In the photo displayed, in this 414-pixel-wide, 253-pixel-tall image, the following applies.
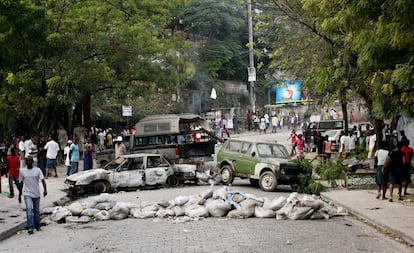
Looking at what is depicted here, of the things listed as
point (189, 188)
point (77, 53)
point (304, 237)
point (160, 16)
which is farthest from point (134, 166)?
point (160, 16)

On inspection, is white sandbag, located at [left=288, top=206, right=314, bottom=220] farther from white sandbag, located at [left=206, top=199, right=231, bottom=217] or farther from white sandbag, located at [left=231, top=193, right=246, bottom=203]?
white sandbag, located at [left=206, top=199, right=231, bottom=217]

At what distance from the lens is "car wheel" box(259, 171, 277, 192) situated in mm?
18578

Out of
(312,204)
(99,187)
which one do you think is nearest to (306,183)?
(312,204)

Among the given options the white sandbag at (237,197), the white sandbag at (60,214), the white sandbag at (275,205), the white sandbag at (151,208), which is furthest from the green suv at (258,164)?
the white sandbag at (60,214)

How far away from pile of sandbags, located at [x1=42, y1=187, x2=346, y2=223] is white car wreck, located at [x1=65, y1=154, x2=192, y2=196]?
4435 mm

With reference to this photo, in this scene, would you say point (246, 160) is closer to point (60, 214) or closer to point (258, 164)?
point (258, 164)

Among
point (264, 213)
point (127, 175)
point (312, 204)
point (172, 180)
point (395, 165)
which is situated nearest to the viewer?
point (312, 204)

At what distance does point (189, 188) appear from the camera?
19.9 meters

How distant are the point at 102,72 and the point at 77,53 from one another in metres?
2.09

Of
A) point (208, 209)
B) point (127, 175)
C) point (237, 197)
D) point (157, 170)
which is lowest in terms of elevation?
point (208, 209)

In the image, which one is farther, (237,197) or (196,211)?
(237,197)

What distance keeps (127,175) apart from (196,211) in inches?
258

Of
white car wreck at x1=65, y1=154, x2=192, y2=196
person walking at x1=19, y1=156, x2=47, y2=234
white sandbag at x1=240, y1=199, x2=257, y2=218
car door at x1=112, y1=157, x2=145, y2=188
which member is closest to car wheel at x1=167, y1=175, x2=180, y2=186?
white car wreck at x1=65, y1=154, x2=192, y2=196

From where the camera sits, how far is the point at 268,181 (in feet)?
61.7
